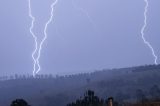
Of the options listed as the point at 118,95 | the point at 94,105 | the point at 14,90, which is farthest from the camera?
the point at 14,90

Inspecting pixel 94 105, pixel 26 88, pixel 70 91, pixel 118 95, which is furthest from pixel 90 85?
pixel 94 105

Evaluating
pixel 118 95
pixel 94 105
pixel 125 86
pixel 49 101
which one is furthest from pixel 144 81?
pixel 94 105

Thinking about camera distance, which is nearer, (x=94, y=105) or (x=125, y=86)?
(x=94, y=105)

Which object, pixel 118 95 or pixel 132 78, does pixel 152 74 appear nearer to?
pixel 132 78

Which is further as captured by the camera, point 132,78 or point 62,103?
point 132,78

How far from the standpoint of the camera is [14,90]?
136 metres

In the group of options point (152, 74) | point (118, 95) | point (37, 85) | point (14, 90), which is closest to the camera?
point (118, 95)

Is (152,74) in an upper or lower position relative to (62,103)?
upper

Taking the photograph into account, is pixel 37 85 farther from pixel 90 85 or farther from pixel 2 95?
pixel 90 85

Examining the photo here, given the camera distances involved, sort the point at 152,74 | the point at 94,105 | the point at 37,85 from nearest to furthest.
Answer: the point at 94,105 → the point at 152,74 → the point at 37,85

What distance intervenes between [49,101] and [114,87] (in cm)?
1541

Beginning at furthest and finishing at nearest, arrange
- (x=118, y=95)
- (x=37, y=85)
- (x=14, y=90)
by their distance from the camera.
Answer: (x=37, y=85) < (x=14, y=90) < (x=118, y=95)

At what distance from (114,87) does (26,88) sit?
45.8 metres

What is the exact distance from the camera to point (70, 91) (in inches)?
4257
